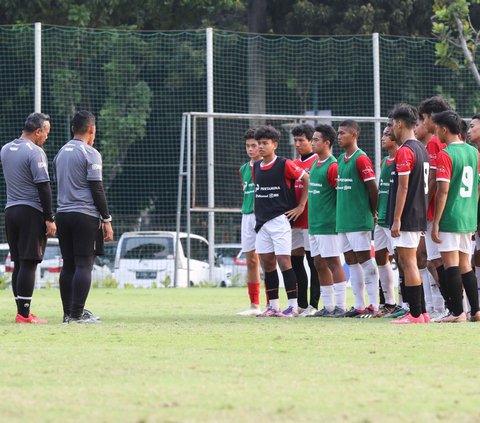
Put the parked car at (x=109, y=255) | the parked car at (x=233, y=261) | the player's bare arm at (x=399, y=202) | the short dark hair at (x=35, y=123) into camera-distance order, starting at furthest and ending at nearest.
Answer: the parked car at (x=109, y=255) < the parked car at (x=233, y=261) < the short dark hair at (x=35, y=123) < the player's bare arm at (x=399, y=202)

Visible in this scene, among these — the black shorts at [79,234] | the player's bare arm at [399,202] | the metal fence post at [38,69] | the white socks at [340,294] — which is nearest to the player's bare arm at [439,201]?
the player's bare arm at [399,202]

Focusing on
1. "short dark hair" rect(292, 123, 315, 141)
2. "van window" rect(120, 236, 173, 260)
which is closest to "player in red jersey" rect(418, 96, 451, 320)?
"short dark hair" rect(292, 123, 315, 141)

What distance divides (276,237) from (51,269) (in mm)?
13976

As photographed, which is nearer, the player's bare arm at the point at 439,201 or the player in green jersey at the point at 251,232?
the player's bare arm at the point at 439,201

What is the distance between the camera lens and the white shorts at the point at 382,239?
12.9m

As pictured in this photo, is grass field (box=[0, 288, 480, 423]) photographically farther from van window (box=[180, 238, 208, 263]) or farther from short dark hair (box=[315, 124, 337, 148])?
van window (box=[180, 238, 208, 263])

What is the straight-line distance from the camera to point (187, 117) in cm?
2355

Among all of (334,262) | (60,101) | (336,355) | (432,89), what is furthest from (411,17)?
(336,355)

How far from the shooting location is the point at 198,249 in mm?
25438

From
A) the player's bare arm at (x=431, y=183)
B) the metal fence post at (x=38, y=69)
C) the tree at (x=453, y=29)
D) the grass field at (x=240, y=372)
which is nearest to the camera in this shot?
the grass field at (x=240, y=372)

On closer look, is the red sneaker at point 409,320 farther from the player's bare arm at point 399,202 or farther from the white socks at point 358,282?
the white socks at point 358,282

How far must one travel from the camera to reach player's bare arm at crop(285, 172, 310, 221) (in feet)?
42.4

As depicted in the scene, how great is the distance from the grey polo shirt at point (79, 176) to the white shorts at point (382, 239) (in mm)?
3000

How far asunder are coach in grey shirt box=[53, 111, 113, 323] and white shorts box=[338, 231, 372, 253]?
239 cm
